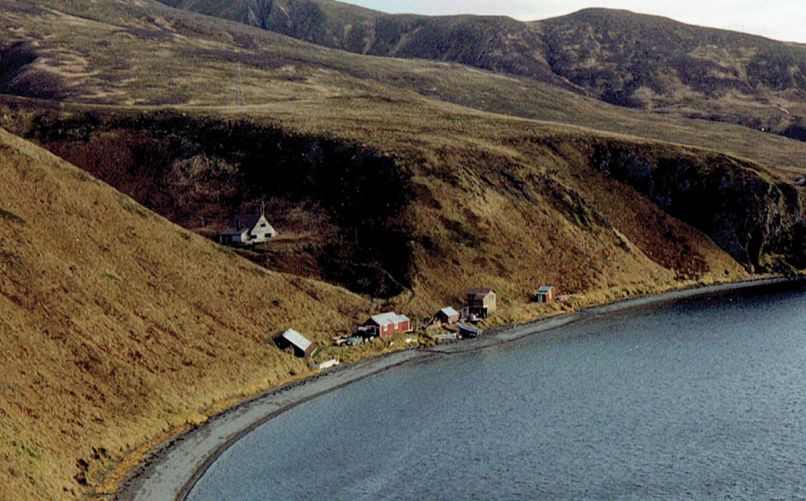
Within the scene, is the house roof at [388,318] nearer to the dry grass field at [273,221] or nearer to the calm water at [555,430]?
the dry grass field at [273,221]

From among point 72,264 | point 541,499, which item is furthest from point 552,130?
point 541,499

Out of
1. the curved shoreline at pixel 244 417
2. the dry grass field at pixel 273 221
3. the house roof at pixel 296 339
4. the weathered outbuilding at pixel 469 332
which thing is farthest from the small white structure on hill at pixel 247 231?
the curved shoreline at pixel 244 417

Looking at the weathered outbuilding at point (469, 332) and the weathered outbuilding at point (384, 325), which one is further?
the weathered outbuilding at point (469, 332)

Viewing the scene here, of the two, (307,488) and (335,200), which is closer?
(307,488)

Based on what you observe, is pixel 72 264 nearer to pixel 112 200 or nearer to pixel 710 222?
pixel 112 200

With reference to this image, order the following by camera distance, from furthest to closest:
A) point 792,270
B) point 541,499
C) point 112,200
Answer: point 792,270, point 112,200, point 541,499

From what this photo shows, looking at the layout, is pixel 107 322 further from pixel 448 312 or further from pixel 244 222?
pixel 244 222
